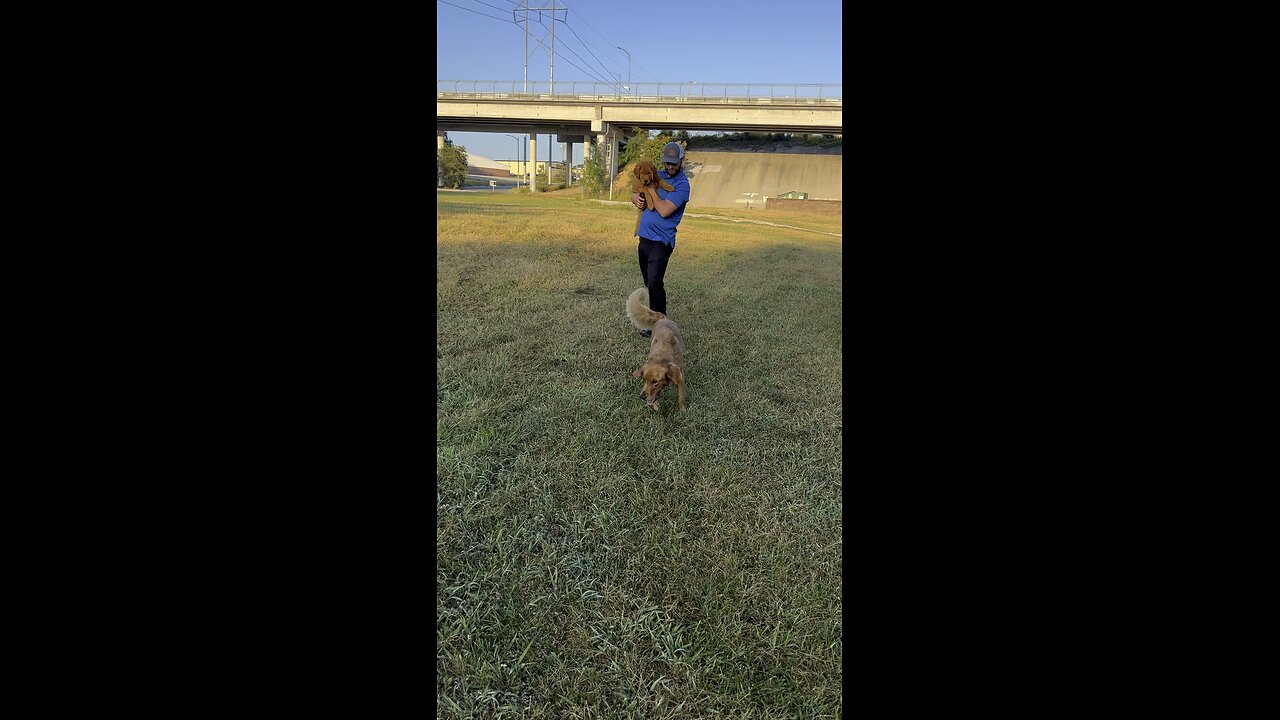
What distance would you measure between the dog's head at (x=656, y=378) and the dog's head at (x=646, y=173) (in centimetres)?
166

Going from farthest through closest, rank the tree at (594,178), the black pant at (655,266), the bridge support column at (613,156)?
1. the tree at (594,178)
2. the bridge support column at (613,156)
3. the black pant at (655,266)

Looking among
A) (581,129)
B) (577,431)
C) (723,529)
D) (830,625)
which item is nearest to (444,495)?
(577,431)

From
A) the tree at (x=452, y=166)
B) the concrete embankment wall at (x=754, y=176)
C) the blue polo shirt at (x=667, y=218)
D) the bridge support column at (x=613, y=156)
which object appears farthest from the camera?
the concrete embankment wall at (x=754, y=176)

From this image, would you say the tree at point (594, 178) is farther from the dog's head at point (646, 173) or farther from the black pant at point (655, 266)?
the dog's head at point (646, 173)

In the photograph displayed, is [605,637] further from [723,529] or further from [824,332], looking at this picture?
[824,332]

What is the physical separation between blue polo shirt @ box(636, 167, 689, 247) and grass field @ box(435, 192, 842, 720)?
0.96 metres

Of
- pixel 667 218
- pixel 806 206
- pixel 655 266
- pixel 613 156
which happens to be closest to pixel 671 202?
pixel 667 218

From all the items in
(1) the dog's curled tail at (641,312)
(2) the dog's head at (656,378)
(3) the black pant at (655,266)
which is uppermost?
(3) the black pant at (655,266)

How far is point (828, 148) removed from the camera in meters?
45.2

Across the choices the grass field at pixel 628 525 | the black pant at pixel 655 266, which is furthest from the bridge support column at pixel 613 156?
the grass field at pixel 628 525

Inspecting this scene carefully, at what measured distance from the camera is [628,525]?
8.85 feet

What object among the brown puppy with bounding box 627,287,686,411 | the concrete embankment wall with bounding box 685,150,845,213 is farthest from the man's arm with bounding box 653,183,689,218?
the concrete embankment wall with bounding box 685,150,845,213

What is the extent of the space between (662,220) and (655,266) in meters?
0.38

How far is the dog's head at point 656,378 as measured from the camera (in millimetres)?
3939
